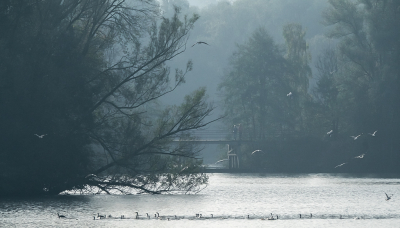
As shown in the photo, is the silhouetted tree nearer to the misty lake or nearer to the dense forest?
the misty lake

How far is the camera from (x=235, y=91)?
74500 mm

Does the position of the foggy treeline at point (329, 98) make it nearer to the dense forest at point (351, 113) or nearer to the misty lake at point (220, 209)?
the dense forest at point (351, 113)

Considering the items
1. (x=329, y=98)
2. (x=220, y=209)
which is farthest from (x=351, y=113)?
(x=220, y=209)

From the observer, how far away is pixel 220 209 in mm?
28922

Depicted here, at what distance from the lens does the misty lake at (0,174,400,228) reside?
78.6 feet

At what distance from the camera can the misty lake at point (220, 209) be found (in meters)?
24.0

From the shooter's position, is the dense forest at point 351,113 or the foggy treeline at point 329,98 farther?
the foggy treeline at point 329,98

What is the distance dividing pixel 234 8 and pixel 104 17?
7635 cm

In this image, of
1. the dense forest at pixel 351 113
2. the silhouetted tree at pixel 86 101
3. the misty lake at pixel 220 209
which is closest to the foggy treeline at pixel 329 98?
the dense forest at pixel 351 113

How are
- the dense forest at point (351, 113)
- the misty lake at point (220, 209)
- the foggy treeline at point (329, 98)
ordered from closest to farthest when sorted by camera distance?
the misty lake at point (220, 209) < the dense forest at point (351, 113) < the foggy treeline at point (329, 98)

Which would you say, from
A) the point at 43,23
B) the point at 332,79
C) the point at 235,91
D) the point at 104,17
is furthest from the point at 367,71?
the point at 43,23

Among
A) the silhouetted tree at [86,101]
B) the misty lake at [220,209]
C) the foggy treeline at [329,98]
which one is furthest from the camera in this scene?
the foggy treeline at [329,98]

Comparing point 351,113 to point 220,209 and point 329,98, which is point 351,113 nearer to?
point 329,98

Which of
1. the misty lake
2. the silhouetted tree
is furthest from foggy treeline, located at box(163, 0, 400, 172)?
the silhouetted tree
